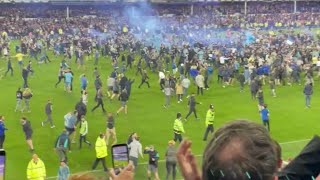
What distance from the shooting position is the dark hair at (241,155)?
175 centimetres

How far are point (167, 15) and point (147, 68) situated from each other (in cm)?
3331

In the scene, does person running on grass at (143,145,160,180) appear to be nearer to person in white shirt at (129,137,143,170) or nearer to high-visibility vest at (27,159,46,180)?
person in white shirt at (129,137,143,170)

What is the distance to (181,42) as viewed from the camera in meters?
42.0

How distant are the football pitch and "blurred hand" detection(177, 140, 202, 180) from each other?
12710mm

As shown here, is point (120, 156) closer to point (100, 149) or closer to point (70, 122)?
point (100, 149)

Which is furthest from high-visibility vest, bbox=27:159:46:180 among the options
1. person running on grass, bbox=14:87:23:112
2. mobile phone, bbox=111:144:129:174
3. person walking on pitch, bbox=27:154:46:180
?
person running on grass, bbox=14:87:23:112

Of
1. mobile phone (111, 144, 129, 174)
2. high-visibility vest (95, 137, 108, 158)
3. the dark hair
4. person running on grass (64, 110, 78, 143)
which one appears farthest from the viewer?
person running on grass (64, 110, 78, 143)

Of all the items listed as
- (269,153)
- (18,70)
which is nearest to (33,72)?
(18,70)

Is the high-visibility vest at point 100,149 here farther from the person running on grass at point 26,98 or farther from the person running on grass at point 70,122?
the person running on grass at point 26,98

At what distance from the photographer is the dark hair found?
1.75 m

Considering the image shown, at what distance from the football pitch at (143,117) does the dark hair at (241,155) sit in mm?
12889

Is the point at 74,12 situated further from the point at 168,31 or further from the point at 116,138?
the point at 116,138

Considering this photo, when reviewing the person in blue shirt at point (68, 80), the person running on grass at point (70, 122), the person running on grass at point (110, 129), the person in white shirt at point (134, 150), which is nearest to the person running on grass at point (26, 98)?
the person in blue shirt at point (68, 80)

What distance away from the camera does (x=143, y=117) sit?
72.7 ft
